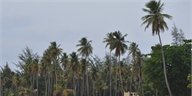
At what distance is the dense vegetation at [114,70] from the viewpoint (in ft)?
229

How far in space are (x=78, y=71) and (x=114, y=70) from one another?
584 inches

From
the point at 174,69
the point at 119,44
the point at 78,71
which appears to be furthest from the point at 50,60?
the point at 174,69

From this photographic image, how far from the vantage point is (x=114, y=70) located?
12206 centimetres

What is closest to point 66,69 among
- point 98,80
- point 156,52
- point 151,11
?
point 98,80

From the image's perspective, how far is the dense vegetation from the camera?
69.8m

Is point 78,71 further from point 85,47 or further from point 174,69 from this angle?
point 174,69

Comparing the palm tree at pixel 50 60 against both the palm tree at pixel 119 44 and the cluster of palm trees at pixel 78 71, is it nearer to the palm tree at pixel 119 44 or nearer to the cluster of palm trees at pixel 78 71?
the cluster of palm trees at pixel 78 71

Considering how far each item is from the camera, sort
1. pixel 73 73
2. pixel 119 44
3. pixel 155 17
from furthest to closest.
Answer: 1. pixel 73 73
2. pixel 119 44
3. pixel 155 17

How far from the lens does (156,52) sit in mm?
73688

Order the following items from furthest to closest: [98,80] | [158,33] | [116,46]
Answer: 1. [98,80]
2. [116,46]
3. [158,33]

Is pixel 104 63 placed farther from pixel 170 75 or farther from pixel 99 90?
pixel 170 75

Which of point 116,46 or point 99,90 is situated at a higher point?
point 116,46

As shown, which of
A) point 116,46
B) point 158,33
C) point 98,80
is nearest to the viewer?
point 158,33

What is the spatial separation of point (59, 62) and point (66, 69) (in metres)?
3.16
